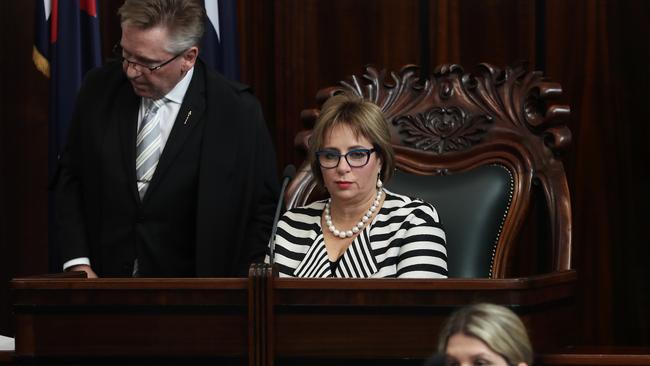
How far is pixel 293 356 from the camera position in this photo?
2125mm

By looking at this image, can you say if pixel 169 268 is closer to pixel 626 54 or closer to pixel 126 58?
pixel 126 58

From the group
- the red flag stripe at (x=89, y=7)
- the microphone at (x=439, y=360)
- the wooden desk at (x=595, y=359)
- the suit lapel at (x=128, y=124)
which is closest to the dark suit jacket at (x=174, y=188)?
the suit lapel at (x=128, y=124)

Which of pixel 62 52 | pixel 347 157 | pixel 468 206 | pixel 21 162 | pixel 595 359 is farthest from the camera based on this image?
pixel 21 162

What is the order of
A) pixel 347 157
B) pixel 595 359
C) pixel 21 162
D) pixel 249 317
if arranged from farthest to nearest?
pixel 21 162 → pixel 347 157 → pixel 249 317 → pixel 595 359

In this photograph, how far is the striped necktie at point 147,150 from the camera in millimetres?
3076

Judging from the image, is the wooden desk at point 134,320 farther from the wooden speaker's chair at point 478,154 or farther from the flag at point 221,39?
the flag at point 221,39

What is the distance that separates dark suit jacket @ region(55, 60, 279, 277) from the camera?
304 cm

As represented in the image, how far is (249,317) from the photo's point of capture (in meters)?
2.14

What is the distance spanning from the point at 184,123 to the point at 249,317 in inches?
42.1

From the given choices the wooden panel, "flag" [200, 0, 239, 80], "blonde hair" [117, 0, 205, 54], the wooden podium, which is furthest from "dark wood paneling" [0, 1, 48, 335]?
the wooden podium

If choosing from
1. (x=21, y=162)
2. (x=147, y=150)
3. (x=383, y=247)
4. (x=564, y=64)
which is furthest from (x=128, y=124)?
(x=564, y=64)

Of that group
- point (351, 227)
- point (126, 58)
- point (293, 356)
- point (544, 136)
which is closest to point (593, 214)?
point (544, 136)

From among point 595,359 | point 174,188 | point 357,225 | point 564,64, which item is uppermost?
point 564,64

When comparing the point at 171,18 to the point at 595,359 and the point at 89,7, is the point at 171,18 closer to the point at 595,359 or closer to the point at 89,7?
the point at 89,7
